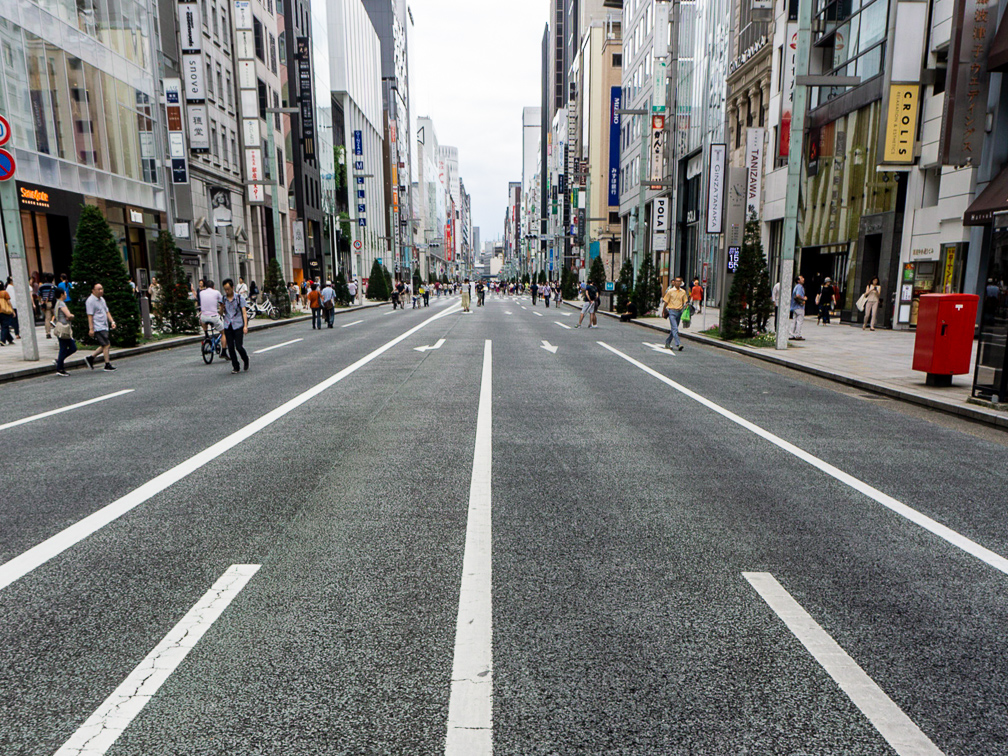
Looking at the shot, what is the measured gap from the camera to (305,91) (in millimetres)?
60969

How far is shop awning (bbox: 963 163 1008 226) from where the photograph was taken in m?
14.5

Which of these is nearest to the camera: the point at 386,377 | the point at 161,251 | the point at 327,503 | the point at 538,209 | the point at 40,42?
the point at 327,503

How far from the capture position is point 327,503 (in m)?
5.14

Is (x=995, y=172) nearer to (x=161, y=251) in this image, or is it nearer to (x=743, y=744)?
(x=743, y=744)

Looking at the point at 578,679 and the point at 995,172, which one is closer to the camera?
the point at 578,679

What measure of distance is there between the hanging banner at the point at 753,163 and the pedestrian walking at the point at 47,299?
2887cm

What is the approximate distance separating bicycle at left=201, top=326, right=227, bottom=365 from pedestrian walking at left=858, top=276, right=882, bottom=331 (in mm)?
21716

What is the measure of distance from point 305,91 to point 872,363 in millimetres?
59979

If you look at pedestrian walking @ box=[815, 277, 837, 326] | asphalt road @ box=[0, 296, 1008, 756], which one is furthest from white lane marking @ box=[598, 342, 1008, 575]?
pedestrian walking @ box=[815, 277, 837, 326]

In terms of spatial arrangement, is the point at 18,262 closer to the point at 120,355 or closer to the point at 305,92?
the point at 120,355

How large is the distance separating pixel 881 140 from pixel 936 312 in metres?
15.0

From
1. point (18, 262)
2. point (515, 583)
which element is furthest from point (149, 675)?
point (18, 262)

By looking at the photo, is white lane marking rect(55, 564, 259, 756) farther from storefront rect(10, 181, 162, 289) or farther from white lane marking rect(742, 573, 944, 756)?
storefront rect(10, 181, 162, 289)

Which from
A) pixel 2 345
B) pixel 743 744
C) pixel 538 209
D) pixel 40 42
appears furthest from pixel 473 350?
pixel 538 209
